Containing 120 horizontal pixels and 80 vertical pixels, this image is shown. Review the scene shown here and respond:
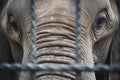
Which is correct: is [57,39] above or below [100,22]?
below

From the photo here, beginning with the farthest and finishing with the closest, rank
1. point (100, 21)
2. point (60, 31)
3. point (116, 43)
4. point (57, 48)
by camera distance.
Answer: point (116, 43) < point (100, 21) < point (60, 31) < point (57, 48)

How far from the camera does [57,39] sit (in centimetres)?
205

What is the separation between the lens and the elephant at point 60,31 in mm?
1991

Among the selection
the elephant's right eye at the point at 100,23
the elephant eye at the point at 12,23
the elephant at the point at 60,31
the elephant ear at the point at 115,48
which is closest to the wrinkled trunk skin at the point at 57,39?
the elephant at the point at 60,31

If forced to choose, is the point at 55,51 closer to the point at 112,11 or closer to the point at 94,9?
the point at 94,9

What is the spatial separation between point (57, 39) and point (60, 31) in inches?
2.7

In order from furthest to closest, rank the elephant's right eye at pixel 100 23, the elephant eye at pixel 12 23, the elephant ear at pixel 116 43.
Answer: the elephant ear at pixel 116 43, the elephant eye at pixel 12 23, the elephant's right eye at pixel 100 23

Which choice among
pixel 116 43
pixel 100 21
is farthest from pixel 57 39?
pixel 116 43

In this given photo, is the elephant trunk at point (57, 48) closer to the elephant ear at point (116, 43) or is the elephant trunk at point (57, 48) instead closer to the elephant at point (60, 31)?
the elephant at point (60, 31)

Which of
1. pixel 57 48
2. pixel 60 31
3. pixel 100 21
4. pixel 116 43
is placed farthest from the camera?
pixel 116 43

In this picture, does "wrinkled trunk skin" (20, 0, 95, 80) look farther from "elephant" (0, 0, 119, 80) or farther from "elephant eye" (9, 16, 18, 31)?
"elephant eye" (9, 16, 18, 31)

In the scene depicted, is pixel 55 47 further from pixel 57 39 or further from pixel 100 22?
pixel 100 22

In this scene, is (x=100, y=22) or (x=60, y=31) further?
(x=100, y=22)

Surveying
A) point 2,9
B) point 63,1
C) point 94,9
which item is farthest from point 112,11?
point 2,9
